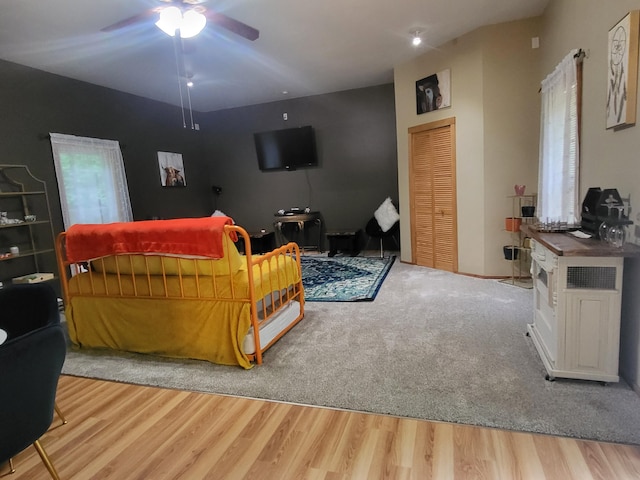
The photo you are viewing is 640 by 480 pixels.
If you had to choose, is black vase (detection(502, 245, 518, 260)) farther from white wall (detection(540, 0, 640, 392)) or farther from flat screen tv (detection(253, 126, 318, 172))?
flat screen tv (detection(253, 126, 318, 172))

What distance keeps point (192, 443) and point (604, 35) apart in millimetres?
3568

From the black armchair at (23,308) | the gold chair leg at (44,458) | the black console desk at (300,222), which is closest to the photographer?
the gold chair leg at (44,458)

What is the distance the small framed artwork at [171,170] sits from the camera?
6.17 metres

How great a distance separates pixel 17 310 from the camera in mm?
1882

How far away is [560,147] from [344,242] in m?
3.71

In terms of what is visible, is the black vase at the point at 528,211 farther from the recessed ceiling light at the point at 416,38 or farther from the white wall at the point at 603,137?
the recessed ceiling light at the point at 416,38

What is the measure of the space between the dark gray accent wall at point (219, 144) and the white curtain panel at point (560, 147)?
2.90 metres

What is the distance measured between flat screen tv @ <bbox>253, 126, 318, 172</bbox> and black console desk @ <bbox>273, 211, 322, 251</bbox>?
952 millimetres

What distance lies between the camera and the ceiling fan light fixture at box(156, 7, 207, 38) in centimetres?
255

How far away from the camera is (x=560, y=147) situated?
3.19m

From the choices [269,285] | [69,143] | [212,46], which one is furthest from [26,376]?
[69,143]

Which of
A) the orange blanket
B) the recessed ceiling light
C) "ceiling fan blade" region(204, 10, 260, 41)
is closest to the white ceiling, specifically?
the recessed ceiling light

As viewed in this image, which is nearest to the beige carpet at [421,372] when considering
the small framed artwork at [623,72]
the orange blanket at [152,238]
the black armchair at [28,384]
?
the orange blanket at [152,238]

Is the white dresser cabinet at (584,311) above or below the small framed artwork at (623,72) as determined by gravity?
below
